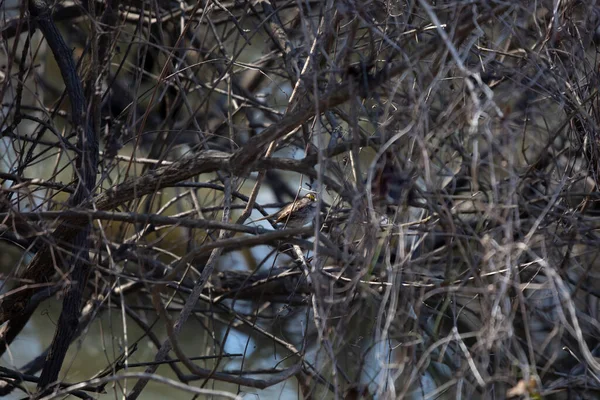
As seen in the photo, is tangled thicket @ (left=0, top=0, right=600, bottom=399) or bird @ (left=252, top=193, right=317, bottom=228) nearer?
tangled thicket @ (left=0, top=0, right=600, bottom=399)

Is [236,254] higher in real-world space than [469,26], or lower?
higher

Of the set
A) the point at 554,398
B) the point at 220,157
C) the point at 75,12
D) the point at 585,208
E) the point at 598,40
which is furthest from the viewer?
the point at 75,12

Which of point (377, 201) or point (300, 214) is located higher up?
point (300, 214)

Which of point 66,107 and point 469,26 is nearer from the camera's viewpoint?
point 469,26

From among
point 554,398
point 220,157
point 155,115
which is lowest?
point 554,398

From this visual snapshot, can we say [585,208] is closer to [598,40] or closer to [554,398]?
[598,40]

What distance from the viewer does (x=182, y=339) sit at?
5.75 meters

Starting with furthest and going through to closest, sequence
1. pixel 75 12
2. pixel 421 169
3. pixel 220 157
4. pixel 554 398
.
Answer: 1. pixel 75 12
2. pixel 554 398
3. pixel 220 157
4. pixel 421 169

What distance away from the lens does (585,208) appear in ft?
12.5

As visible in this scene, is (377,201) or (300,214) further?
(300,214)

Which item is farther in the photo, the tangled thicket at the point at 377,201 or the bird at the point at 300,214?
the bird at the point at 300,214

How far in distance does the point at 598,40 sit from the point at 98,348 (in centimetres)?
383

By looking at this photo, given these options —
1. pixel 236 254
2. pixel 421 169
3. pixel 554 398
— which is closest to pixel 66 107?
pixel 236 254

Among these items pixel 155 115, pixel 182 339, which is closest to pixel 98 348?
pixel 182 339
